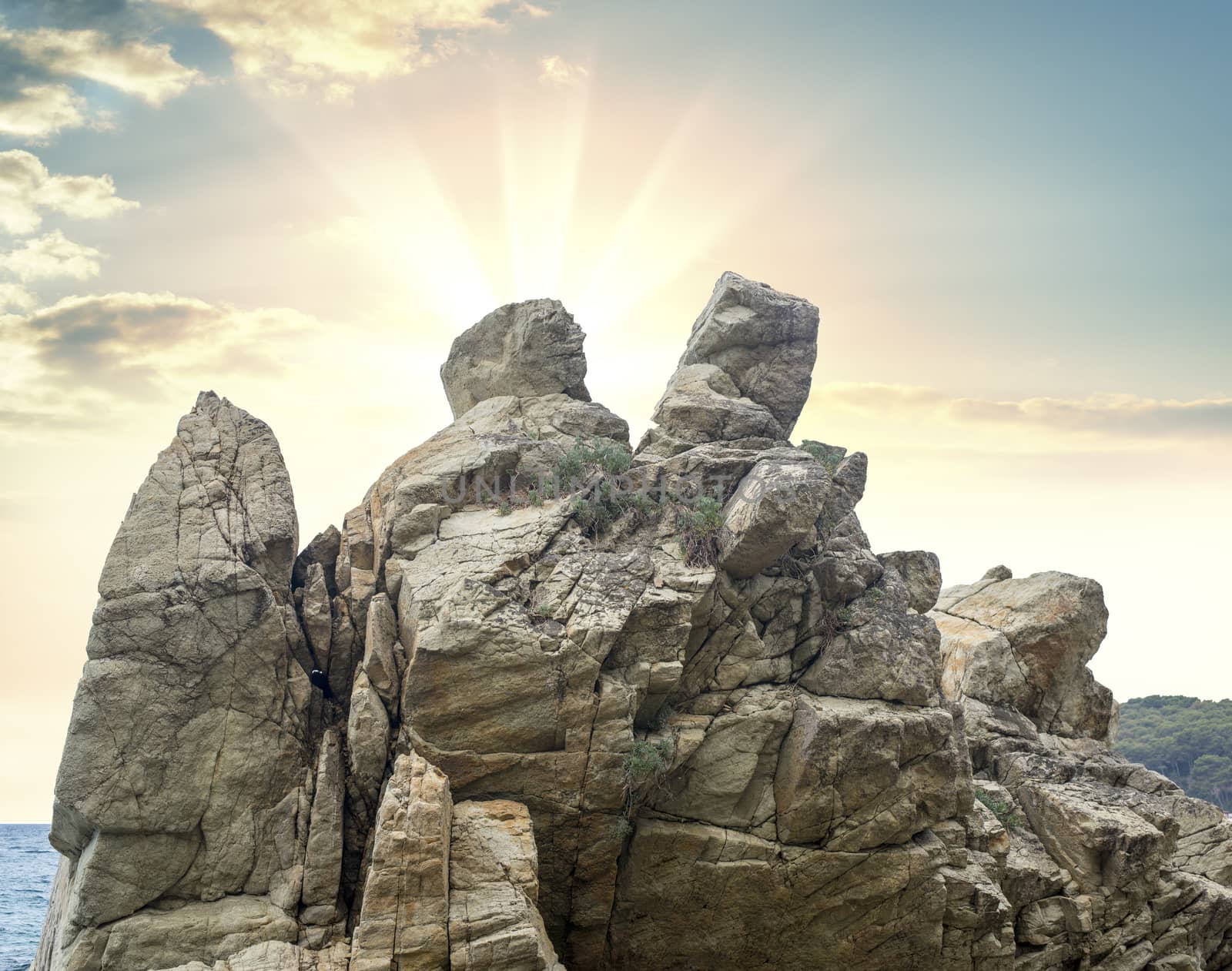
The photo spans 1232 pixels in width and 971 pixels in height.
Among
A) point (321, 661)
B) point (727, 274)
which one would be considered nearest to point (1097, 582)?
point (727, 274)

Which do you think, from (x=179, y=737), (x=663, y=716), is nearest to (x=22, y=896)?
(x=179, y=737)

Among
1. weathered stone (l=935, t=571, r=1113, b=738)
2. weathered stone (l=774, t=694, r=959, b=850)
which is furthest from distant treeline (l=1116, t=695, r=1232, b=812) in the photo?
weathered stone (l=774, t=694, r=959, b=850)

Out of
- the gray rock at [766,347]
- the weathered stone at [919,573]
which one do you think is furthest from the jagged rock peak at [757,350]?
the weathered stone at [919,573]

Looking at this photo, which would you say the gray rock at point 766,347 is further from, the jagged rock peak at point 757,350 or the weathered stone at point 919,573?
the weathered stone at point 919,573

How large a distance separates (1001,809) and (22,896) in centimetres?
7293

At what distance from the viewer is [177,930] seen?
1864 centimetres

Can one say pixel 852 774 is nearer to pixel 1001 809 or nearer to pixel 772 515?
pixel 772 515

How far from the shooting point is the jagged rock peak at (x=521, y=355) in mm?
27984

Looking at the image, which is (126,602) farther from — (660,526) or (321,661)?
(660,526)

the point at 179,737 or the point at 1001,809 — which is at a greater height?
the point at 179,737

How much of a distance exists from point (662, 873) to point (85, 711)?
12.1 metres

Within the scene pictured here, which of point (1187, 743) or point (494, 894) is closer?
point (494, 894)

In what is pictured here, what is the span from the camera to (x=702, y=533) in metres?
22.3

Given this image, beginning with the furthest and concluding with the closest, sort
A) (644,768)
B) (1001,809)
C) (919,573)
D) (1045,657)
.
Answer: (1045,657)
(919,573)
(1001,809)
(644,768)
